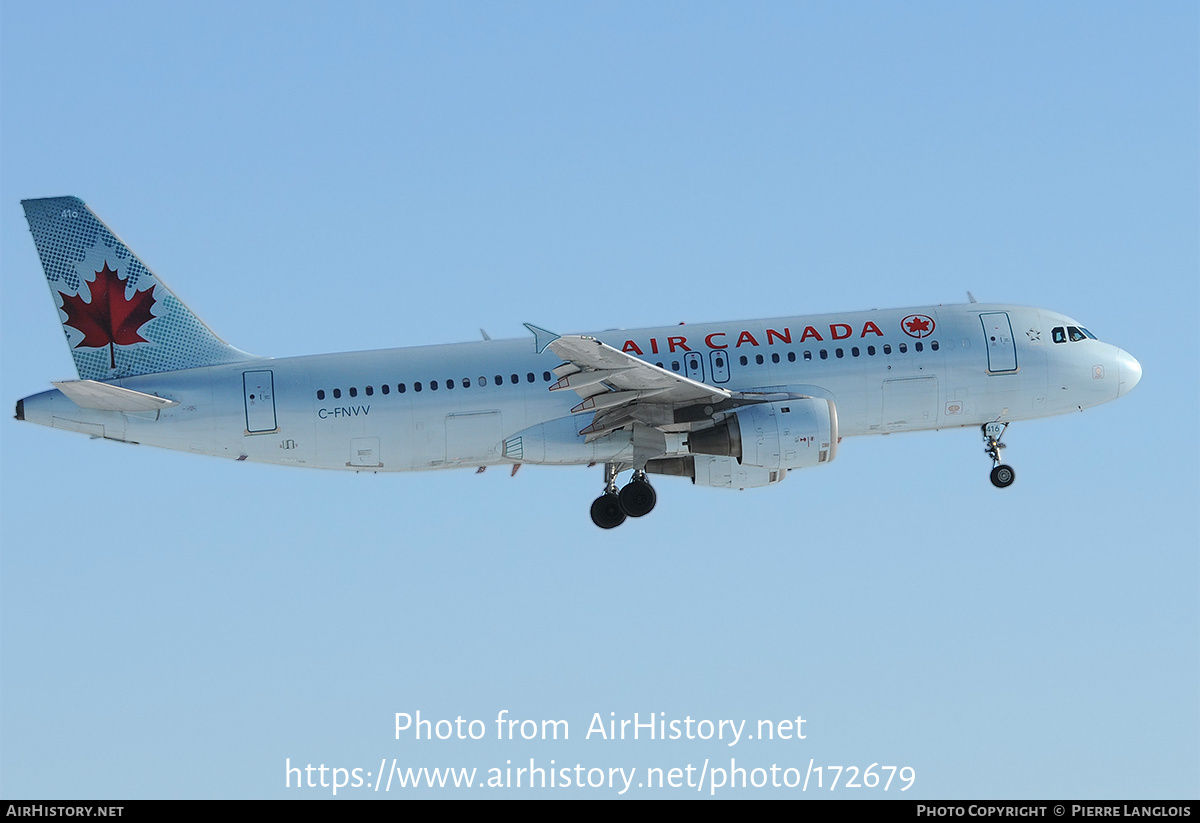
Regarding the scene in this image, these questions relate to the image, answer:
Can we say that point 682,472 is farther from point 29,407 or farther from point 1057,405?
point 29,407

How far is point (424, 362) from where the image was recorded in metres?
41.4

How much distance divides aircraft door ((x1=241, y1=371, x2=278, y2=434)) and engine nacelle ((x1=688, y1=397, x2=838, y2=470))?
12.0m

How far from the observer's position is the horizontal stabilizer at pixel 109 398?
38.9 m

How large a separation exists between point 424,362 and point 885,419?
13.2m

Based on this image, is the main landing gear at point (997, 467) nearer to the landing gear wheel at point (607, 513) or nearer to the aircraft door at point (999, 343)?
the aircraft door at point (999, 343)

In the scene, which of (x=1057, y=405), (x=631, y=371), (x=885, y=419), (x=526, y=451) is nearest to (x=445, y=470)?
(x=526, y=451)

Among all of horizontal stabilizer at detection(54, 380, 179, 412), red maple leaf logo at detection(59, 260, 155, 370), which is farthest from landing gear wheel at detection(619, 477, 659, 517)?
red maple leaf logo at detection(59, 260, 155, 370)

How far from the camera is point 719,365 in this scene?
41.8 metres

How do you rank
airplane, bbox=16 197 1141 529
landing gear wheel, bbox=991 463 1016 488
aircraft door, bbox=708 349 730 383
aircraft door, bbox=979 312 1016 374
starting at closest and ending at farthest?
airplane, bbox=16 197 1141 529 → aircraft door, bbox=708 349 730 383 → aircraft door, bbox=979 312 1016 374 → landing gear wheel, bbox=991 463 1016 488

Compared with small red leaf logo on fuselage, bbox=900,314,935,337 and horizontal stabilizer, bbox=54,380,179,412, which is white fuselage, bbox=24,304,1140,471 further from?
horizontal stabilizer, bbox=54,380,179,412

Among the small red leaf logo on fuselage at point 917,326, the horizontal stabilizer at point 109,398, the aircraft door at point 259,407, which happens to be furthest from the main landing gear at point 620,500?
the horizontal stabilizer at point 109,398

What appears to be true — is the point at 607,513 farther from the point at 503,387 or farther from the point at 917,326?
the point at 917,326

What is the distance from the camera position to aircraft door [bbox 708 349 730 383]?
4162 centimetres

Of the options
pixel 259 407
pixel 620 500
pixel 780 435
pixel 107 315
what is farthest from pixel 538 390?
pixel 107 315
